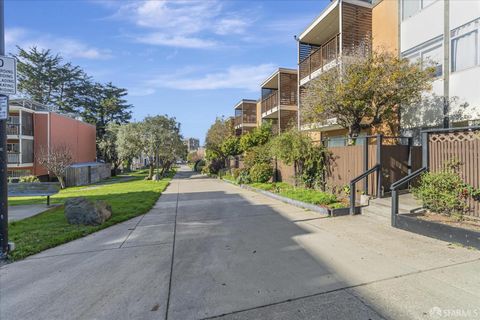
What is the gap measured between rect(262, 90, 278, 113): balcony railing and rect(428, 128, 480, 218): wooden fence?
52.3 feet

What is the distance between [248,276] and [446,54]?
34.8ft

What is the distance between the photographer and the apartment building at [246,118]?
3234cm

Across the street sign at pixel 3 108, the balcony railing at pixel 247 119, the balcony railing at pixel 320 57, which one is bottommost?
the street sign at pixel 3 108

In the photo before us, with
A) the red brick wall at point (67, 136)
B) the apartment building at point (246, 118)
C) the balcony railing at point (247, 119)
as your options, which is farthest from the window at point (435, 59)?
the red brick wall at point (67, 136)

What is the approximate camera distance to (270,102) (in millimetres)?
23719

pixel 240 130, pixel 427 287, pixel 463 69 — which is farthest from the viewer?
pixel 240 130

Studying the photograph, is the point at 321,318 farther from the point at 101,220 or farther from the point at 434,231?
the point at 101,220

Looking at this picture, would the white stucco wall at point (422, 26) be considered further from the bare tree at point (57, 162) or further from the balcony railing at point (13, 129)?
the balcony railing at point (13, 129)

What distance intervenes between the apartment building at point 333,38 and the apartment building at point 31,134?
22696 millimetres

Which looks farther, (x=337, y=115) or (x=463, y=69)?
(x=337, y=115)

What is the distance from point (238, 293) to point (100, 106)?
5050cm

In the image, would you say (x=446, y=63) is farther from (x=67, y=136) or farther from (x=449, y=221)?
(x=67, y=136)

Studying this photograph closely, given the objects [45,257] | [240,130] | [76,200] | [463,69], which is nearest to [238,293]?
[45,257]

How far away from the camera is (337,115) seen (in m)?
10.4
